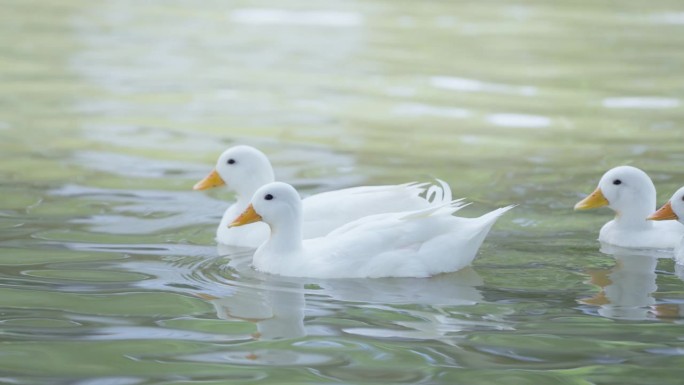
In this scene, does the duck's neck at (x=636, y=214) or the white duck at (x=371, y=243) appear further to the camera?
the duck's neck at (x=636, y=214)

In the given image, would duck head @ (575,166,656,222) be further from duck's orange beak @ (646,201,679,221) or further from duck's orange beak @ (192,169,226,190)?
duck's orange beak @ (192,169,226,190)

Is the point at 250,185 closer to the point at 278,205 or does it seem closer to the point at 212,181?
the point at 212,181

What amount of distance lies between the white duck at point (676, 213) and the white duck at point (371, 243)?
1199 mm

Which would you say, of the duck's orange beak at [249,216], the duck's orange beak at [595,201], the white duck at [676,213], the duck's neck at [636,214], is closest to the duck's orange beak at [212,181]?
the duck's orange beak at [249,216]

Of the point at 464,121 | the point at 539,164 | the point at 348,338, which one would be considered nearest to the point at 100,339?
the point at 348,338

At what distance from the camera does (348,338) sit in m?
6.77

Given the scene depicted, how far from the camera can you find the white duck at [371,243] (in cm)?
800

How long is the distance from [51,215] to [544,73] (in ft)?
30.7

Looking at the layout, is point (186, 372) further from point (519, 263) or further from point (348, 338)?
point (519, 263)

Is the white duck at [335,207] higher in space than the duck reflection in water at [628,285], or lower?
higher

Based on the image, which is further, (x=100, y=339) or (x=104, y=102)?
(x=104, y=102)

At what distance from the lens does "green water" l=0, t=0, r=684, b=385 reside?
6586 mm

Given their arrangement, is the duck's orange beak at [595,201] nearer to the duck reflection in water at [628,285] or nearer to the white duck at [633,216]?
the white duck at [633,216]

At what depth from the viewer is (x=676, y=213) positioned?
28.2 ft
